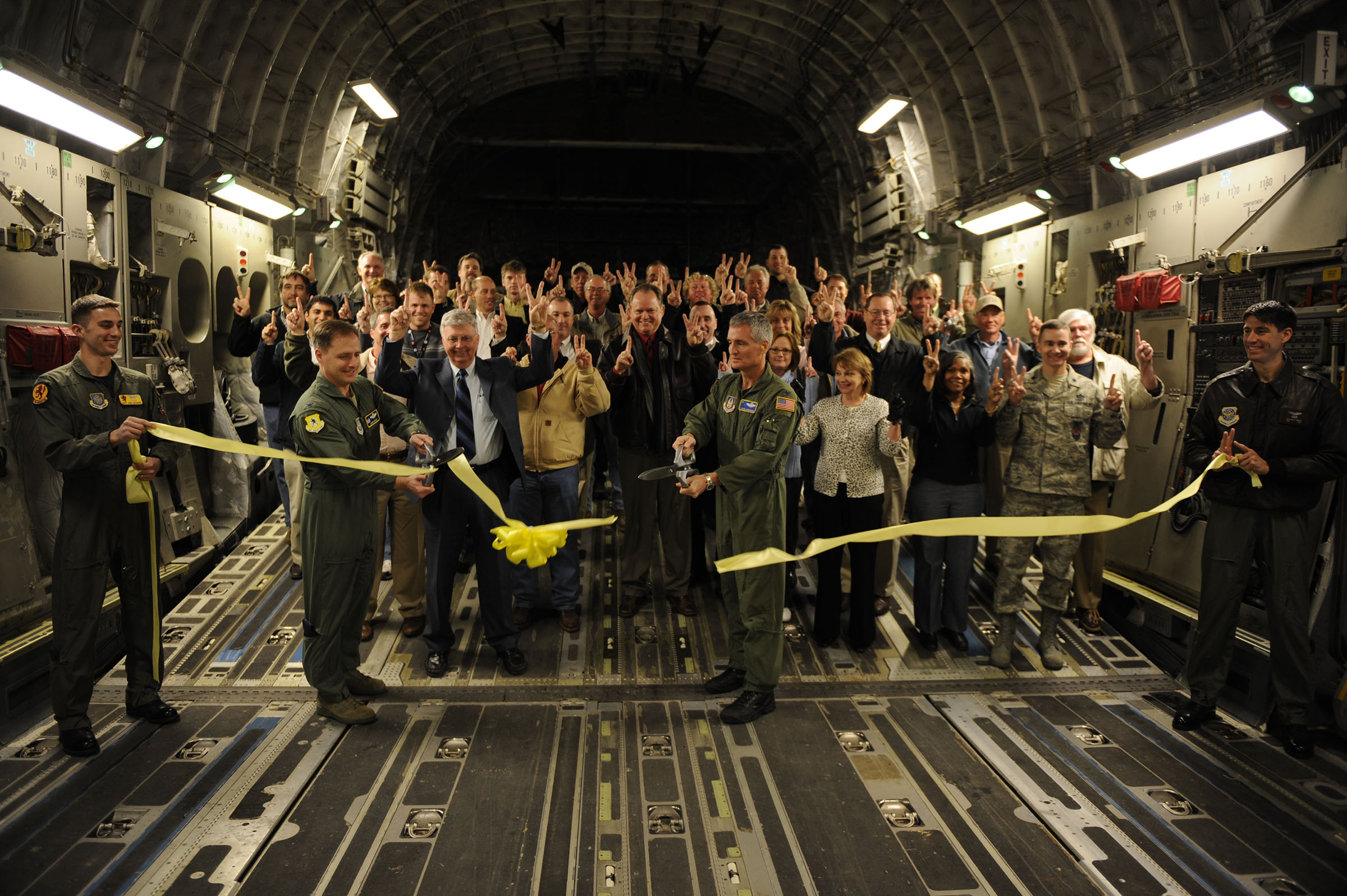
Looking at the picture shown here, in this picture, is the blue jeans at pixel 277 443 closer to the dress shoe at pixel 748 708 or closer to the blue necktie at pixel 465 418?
the blue necktie at pixel 465 418

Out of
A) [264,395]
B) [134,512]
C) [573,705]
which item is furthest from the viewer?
[264,395]

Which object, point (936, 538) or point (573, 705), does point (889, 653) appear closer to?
point (936, 538)

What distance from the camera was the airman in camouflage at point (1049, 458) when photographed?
5.05m

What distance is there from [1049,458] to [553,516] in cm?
340

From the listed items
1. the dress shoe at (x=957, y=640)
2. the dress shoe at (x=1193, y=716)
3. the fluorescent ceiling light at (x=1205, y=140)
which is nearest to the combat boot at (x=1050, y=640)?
the dress shoe at (x=957, y=640)

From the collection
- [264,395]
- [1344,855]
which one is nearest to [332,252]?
[264,395]

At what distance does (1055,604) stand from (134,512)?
18.9ft

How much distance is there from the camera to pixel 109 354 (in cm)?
424

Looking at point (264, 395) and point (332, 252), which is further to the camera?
point (332, 252)

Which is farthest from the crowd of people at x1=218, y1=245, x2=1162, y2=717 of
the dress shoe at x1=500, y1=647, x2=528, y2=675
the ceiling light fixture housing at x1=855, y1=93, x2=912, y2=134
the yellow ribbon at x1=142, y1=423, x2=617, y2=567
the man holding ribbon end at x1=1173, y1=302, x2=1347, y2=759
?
the ceiling light fixture housing at x1=855, y1=93, x2=912, y2=134

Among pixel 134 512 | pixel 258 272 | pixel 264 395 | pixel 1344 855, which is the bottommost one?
pixel 1344 855

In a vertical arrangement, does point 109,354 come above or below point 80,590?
above

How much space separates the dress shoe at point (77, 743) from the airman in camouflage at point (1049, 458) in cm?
536

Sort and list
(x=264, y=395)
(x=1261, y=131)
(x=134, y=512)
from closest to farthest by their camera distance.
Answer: (x=134, y=512)
(x=1261, y=131)
(x=264, y=395)
